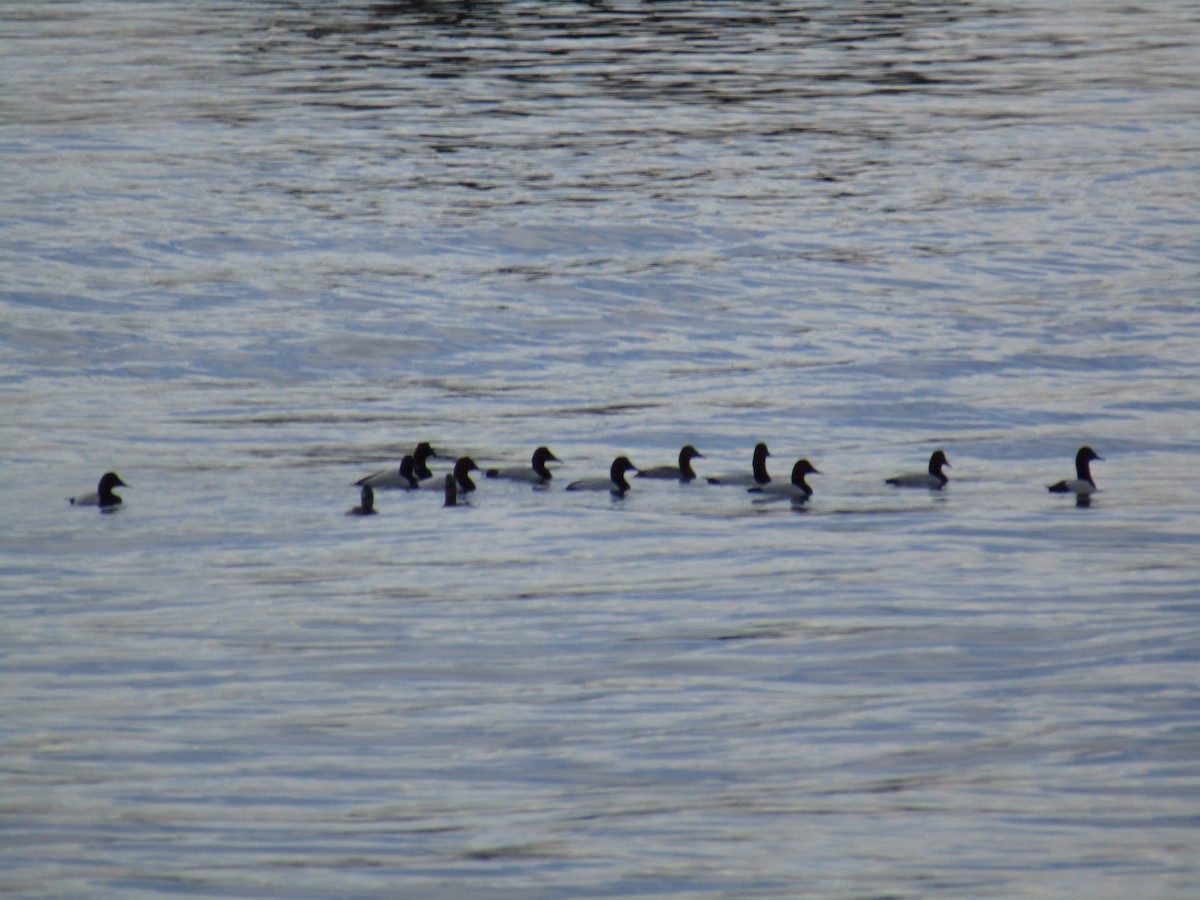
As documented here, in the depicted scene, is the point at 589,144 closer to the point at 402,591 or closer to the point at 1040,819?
the point at 402,591

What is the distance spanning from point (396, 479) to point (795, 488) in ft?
13.2

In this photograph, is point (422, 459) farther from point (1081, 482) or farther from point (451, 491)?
point (1081, 482)

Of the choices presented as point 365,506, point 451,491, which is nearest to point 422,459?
point 451,491

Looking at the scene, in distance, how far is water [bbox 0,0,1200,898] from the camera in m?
11.9

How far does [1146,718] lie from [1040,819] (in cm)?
192

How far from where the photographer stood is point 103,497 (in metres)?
19.9

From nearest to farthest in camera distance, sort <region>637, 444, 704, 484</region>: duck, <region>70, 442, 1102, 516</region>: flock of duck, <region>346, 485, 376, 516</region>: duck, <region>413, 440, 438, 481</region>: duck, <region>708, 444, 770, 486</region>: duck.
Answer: <region>346, 485, 376, 516</region>: duck, <region>70, 442, 1102, 516</region>: flock of duck, <region>708, 444, 770, 486</region>: duck, <region>413, 440, 438, 481</region>: duck, <region>637, 444, 704, 484</region>: duck

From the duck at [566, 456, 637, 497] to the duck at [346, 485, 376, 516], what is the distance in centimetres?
210

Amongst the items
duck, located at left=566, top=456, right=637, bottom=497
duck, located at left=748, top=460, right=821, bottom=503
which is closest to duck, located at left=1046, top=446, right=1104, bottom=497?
duck, located at left=748, top=460, right=821, bottom=503

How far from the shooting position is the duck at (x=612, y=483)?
20.7 m

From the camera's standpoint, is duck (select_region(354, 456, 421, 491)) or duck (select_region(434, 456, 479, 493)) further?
duck (select_region(354, 456, 421, 491))

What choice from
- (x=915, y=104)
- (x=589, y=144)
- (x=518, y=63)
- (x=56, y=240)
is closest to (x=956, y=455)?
(x=56, y=240)

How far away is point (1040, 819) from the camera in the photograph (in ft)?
38.5

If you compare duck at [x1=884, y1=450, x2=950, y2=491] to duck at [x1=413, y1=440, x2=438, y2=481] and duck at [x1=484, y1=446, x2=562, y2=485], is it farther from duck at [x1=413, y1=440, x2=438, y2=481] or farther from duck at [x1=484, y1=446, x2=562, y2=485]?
duck at [x1=413, y1=440, x2=438, y2=481]
